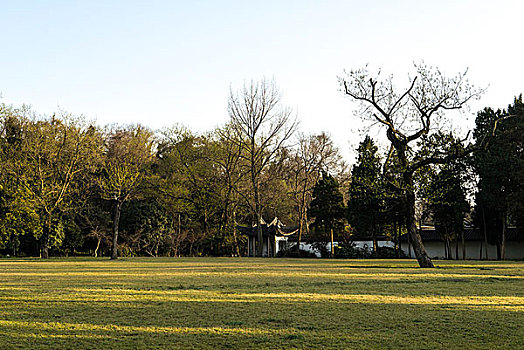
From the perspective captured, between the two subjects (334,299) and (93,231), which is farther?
(93,231)

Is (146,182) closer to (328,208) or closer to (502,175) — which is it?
(328,208)

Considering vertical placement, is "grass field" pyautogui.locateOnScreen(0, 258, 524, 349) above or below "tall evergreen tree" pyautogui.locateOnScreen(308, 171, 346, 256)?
below

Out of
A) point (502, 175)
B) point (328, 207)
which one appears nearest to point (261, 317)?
point (502, 175)

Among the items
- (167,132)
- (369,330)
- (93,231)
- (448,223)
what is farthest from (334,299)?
(167,132)

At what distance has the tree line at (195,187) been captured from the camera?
34219mm

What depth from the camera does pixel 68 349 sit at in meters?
5.52

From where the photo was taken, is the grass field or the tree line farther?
the tree line

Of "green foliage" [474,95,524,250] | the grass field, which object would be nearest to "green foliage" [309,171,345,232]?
"green foliage" [474,95,524,250]

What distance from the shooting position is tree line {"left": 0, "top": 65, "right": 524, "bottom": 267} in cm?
3422

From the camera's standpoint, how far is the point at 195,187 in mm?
43156

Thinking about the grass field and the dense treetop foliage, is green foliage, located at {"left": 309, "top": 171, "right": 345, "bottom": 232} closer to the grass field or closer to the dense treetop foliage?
the dense treetop foliage

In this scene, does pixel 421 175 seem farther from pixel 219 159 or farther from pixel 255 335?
pixel 219 159

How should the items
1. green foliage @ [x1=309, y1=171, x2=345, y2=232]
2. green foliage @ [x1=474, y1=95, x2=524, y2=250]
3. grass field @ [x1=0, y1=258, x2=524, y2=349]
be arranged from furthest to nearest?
1. green foliage @ [x1=309, y1=171, x2=345, y2=232]
2. green foliage @ [x1=474, y1=95, x2=524, y2=250]
3. grass field @ [x1=0, y1=258, x2=524, y2=349]

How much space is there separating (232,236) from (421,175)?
22.7m
